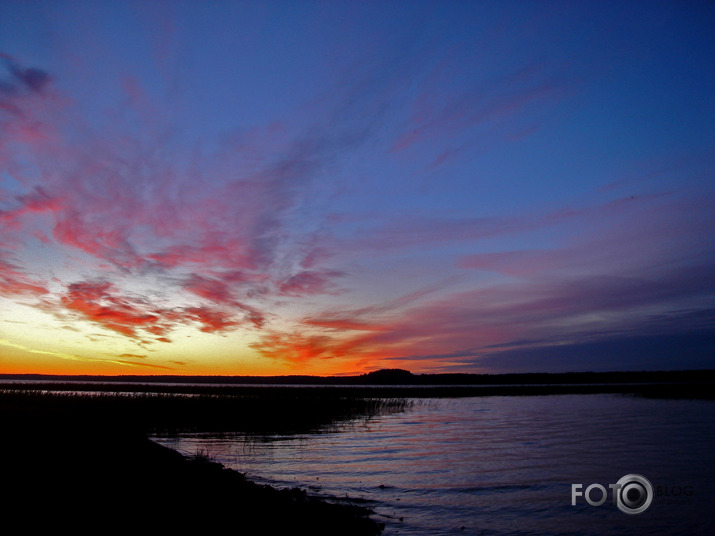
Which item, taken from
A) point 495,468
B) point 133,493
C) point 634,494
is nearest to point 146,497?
point 133,493

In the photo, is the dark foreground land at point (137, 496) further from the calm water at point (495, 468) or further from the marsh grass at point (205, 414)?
the marsh grass at point (205, 414)

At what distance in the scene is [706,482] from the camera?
1923cm

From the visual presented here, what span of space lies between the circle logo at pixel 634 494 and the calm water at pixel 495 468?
1.29ft

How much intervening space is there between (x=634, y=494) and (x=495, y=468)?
20.0 feet

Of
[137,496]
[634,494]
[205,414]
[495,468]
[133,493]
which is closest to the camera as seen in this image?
[137,496]

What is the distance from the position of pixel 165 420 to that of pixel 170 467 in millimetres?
28805

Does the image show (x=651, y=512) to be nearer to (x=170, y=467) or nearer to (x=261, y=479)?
(x=261, y=479)

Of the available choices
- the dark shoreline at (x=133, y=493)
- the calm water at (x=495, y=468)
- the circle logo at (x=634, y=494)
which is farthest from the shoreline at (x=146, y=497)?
the circle logo at (x=634, y=494)

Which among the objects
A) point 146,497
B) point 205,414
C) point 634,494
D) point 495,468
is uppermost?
point 146,497

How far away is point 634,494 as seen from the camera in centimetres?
1781

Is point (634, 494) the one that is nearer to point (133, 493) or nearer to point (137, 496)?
point (137, 496)

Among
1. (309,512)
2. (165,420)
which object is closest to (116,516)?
(309,512)

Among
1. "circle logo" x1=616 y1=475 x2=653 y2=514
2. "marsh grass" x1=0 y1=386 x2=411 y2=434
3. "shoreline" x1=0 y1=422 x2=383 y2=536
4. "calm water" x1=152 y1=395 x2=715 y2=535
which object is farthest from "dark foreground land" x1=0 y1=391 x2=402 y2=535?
"marsh grass" x1=0 y1=386 x2=411 y2=434

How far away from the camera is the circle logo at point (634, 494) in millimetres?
16156
